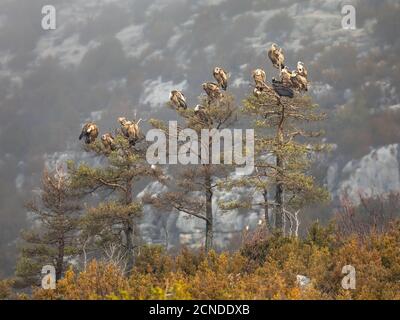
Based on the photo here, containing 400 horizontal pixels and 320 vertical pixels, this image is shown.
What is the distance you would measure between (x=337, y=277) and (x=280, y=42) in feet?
124

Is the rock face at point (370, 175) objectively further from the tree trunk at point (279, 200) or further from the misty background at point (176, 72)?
the tree trunk at point (279, 200)

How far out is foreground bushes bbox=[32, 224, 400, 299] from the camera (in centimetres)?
789

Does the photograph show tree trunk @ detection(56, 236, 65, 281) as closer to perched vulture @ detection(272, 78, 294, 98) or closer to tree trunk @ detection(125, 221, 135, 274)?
tree trunk @ detection(125, 221, 135, 274)

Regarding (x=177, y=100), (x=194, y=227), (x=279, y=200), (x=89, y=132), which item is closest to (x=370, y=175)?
(x=194, y=227)

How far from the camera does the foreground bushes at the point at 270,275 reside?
7.89m

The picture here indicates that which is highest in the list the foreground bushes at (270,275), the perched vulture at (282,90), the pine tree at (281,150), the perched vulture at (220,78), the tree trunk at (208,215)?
the perched vulture at (220,78)

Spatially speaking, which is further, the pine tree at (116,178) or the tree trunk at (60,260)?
the tree trunk at (60,260)

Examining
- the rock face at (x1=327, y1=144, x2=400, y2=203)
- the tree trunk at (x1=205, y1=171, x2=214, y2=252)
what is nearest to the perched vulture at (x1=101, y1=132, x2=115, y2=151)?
the tree trunk at (x1=205, y1=171, x2=214, y2=252)

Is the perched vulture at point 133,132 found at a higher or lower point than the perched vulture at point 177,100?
lower

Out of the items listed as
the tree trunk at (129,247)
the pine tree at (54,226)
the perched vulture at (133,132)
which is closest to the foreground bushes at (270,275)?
the tree trunk at (129,247)

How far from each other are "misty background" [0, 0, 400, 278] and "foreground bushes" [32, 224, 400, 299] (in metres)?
14.3

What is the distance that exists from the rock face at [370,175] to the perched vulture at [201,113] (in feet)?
43.5

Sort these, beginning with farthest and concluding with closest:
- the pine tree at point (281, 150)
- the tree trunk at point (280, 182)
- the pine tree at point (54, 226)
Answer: the pine tree at point (54, 226), the tree trunk at point (280, 182), the pine tree at point (281, 150)

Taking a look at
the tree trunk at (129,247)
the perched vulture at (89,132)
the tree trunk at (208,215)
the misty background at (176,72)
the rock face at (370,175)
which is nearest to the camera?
the perched vulture at (89,132)
